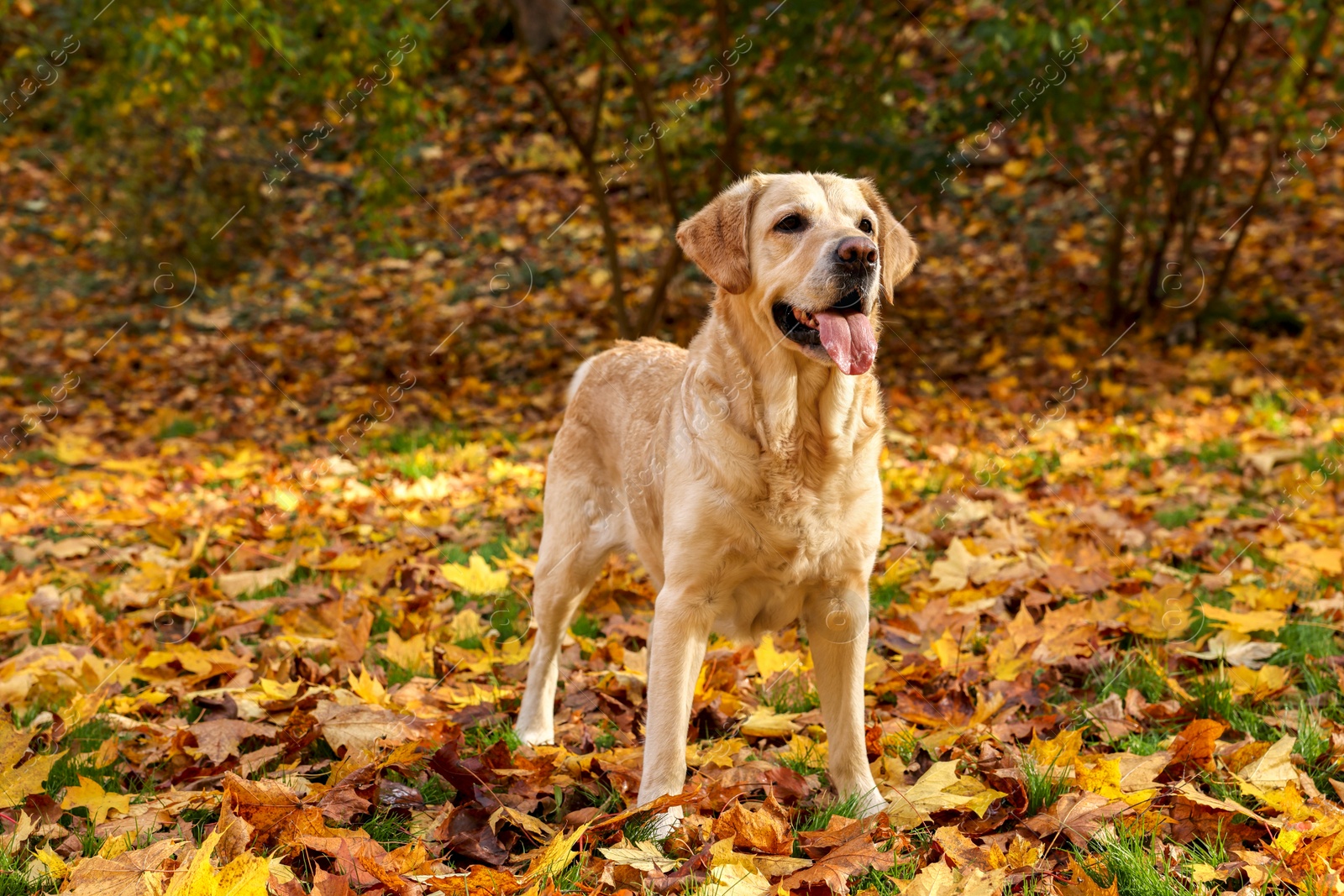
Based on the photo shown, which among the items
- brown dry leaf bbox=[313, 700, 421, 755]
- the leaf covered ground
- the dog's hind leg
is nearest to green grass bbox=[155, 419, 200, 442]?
the leaf covered ground

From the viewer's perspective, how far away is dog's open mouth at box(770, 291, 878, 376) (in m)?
2.72

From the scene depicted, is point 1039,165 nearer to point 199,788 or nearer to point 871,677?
point 871,677

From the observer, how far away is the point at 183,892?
196 centimetres

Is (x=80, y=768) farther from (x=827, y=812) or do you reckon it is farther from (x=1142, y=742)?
(x=1142, y=742)

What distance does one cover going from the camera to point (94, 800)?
8.75 feet

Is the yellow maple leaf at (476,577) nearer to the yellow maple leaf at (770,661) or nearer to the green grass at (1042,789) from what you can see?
the yellow maple leaf at (770,661)

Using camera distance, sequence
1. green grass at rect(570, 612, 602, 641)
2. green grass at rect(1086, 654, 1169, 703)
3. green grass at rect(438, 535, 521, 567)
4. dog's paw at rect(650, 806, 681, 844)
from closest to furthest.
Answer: dog's paw at rect(650, 806, 681, 844) → green grass at rect(1086, 654, 1169, 703) → green grass at rect(570, 612, 602, 641) → green grass at rect(438, 535, 521, 567)

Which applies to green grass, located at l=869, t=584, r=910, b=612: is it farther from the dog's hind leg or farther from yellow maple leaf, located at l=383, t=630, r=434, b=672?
yellow maple leaf, located at l=383, t=630, r=434, b=672

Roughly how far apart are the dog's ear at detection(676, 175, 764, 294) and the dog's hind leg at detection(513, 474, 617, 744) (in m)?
0.96

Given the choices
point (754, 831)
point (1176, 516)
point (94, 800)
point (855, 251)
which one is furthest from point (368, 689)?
point (1176, 516)

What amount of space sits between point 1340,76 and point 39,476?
32.7ft

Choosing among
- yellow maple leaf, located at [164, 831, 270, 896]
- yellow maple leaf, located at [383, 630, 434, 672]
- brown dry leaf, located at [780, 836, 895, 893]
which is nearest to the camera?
yellow maple leaf, located at [164, 831, 270, 896]

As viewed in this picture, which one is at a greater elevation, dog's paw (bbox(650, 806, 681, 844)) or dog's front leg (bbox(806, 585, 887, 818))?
dog's front leg (bbox(806, 585, 887, 818))

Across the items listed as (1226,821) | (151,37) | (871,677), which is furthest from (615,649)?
(151,37)
